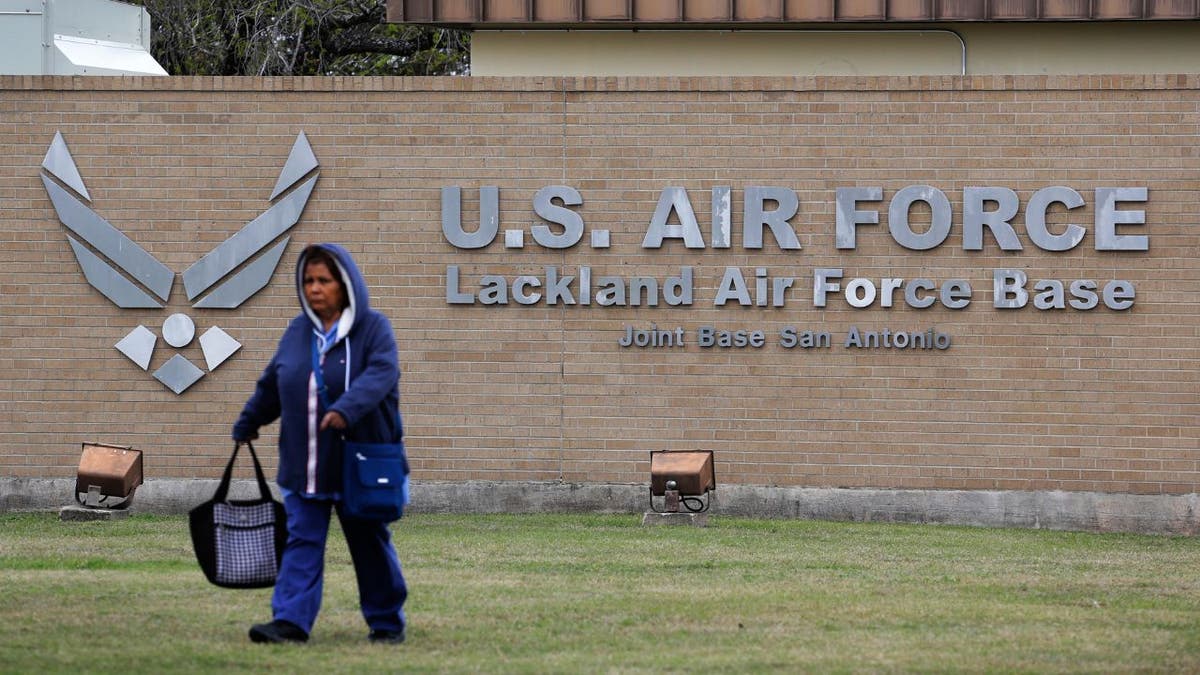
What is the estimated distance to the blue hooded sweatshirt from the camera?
7.86 m

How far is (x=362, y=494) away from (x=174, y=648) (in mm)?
1079

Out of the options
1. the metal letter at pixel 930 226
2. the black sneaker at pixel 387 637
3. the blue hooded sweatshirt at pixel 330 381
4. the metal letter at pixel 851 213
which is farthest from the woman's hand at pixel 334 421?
the metal letter at pixel 930 226

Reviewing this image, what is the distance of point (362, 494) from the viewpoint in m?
7.76

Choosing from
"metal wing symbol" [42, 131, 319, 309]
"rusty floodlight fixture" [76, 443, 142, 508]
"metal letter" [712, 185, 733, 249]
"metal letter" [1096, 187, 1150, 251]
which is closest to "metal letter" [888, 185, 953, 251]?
"metal letter" [1096, 187, 1150, 251]

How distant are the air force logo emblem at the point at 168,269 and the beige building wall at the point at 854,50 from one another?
129 inches

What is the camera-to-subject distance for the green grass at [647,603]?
790cm

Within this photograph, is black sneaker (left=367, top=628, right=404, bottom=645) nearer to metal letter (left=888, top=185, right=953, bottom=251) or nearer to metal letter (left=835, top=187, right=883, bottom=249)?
metal letter (left=835, top=187, right=883, bottom=249)

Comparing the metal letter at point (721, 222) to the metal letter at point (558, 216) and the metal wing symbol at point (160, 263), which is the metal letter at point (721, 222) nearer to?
the metal letter at point (558, 216)

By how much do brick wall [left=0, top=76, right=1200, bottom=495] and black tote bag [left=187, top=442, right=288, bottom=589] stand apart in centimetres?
696

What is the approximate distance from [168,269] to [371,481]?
8008 millimetres

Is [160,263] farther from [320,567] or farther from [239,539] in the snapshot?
[320,567]

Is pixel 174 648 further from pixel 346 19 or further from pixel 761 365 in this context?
pixel 346 19

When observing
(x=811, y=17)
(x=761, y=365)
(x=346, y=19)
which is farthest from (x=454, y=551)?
(x=346, y=19)

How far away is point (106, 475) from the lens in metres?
A: 14.1
